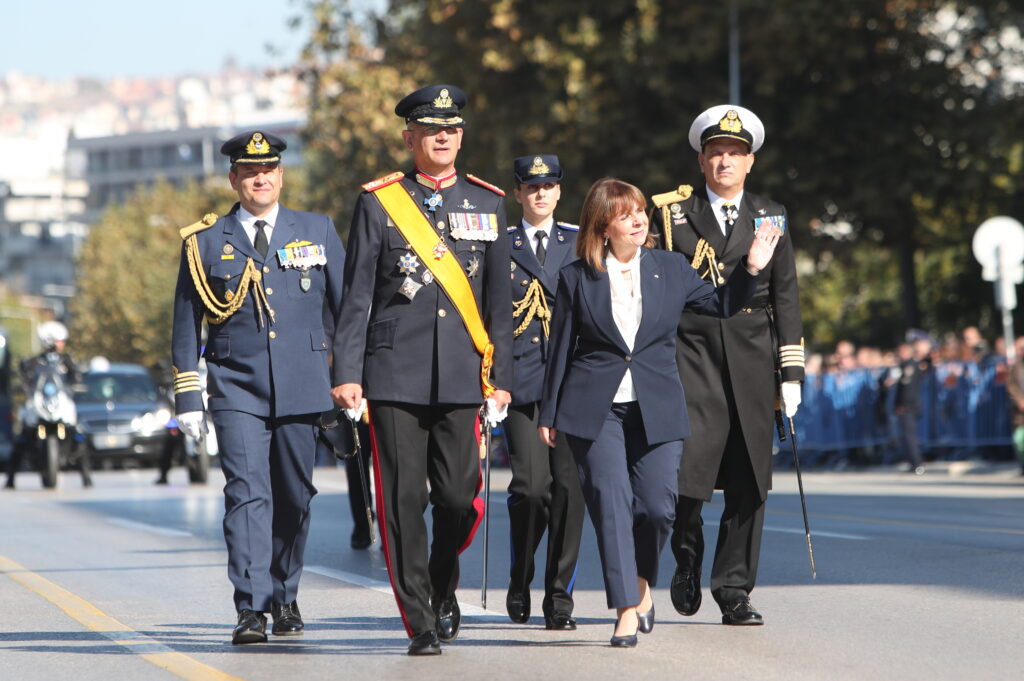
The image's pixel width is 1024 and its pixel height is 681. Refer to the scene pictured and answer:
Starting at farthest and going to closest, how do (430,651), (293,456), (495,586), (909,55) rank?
(909,55) < (495,586) < (293,456) < (430,651)

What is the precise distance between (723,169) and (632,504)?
1.66 m

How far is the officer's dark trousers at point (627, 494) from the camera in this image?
7938mm

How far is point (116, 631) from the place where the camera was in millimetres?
9273

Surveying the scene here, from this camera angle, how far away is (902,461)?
84.0 ft

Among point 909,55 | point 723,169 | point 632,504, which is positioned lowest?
point 632,504

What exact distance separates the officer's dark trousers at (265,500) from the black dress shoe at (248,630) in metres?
0.04

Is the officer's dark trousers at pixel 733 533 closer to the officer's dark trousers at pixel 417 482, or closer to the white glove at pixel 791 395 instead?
the white glove at pixel 791 395

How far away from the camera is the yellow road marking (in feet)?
25.7

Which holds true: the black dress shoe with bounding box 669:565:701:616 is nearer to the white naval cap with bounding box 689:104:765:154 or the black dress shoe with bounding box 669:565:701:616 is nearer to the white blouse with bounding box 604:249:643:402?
the white blouse with bounding box 604:249:643:402

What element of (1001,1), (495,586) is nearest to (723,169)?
(495,586)

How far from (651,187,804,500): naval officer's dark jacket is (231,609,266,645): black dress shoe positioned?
191cm

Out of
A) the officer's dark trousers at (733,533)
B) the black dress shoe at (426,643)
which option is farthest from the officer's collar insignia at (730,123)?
the black dress shoe at (426,643)

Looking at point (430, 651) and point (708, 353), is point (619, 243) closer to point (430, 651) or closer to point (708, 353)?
point (708, 353)

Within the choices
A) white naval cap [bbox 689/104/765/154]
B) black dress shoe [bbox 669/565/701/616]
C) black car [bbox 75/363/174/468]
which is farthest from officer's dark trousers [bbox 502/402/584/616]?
black car [bbox 75/363/174/468]
